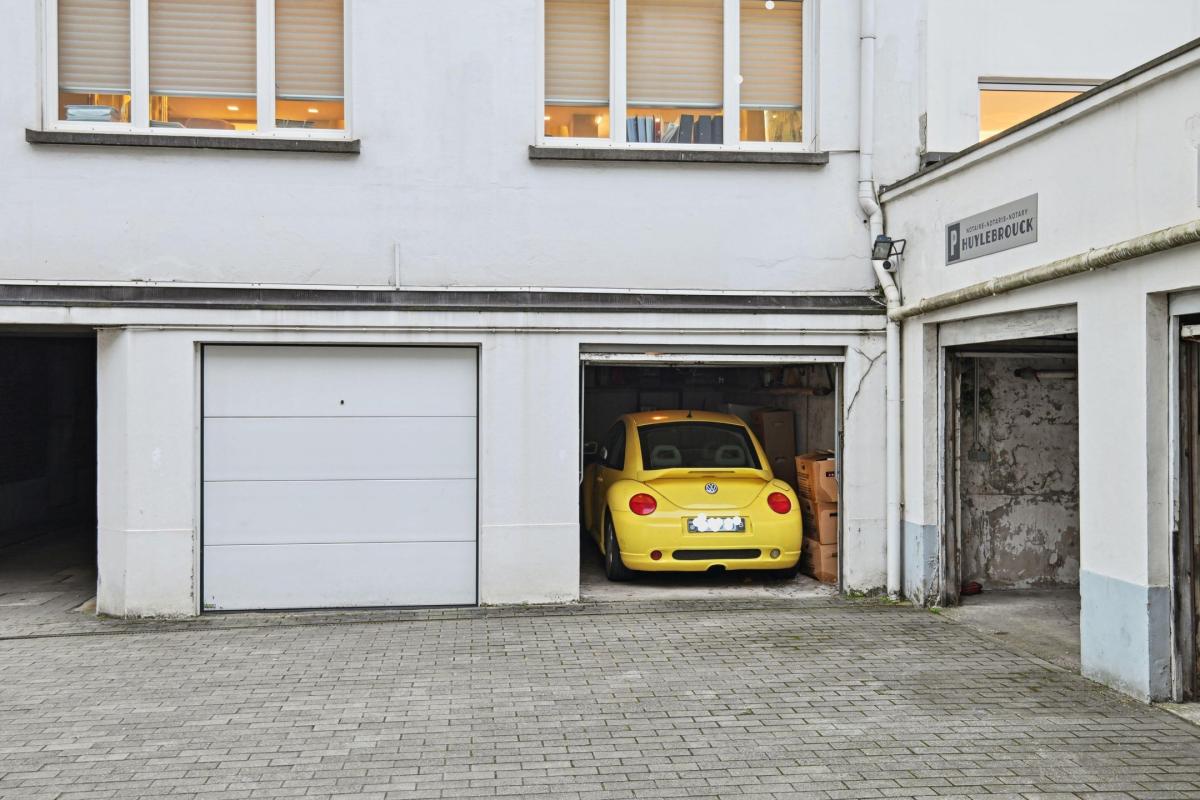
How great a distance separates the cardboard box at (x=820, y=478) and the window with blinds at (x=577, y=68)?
381 centimetres

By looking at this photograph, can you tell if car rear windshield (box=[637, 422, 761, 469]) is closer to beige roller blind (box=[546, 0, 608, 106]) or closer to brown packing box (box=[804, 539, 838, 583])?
brown packing box (box=[804, 539, 838, 583])

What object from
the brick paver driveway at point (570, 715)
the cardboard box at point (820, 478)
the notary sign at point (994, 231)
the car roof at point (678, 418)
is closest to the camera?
the brick paver driveway at point (570, 715)

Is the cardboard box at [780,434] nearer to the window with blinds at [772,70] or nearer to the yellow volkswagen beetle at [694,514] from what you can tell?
the yellow volkswagen beetle at [694,514]

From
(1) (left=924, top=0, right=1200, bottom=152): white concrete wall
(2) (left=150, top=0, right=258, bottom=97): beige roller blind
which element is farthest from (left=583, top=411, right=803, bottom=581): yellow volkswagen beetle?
(2) (left=150, top=0, right=258, bottom=97): beige roller blind

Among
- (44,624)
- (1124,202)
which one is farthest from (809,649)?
(44,624)

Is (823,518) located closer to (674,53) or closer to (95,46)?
(674,53)

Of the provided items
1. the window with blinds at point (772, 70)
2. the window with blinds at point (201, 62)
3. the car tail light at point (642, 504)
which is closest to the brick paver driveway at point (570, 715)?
the car tail light at point (642, 504)

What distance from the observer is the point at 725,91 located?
977 centimetres

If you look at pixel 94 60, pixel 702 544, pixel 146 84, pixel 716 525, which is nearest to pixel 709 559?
pixel 702 544

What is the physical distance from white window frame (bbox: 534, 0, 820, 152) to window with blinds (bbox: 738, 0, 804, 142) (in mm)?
68

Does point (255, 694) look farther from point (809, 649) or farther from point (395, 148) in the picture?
point (395, 148)

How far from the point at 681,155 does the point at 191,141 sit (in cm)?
424

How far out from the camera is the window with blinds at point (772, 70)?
9.88 metres

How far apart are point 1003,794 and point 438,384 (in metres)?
5.90
